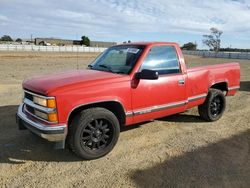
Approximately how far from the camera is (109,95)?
167 inches

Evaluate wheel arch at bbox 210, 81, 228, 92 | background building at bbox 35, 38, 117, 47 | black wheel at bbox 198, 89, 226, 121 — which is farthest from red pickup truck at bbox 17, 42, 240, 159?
background building at bbox 35, 38, 117, 47

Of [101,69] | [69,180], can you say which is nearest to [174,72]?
[101,69]

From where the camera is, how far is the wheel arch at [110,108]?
416cm

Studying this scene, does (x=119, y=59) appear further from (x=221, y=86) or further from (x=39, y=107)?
(x=221, y=86)

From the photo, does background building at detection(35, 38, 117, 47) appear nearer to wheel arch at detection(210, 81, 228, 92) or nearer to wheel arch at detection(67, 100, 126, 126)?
wheel arch at detection(210, 81, 228, 92)

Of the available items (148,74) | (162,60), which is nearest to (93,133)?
(148,74)

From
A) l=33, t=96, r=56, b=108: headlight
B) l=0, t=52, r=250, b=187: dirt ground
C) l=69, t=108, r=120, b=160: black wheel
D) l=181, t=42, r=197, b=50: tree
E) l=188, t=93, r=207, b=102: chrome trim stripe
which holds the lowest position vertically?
l=0, t=52, r=250, b=187: dirt ground

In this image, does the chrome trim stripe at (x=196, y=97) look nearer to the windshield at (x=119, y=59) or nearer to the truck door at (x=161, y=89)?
the truck door at (x=161, y=89)

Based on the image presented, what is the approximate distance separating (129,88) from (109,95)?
415mm

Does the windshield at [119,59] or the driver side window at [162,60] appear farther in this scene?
the driver side window at [162,60]

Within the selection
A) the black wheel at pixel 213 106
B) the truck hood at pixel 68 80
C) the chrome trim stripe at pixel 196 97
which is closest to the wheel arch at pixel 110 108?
the truck hood at pixel 68 80

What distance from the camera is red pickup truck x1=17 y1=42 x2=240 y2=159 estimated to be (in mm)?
3904

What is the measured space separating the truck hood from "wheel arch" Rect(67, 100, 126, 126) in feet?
1.15

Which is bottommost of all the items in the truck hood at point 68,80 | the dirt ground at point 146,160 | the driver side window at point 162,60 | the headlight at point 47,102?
the dirt ground at point 146,160
